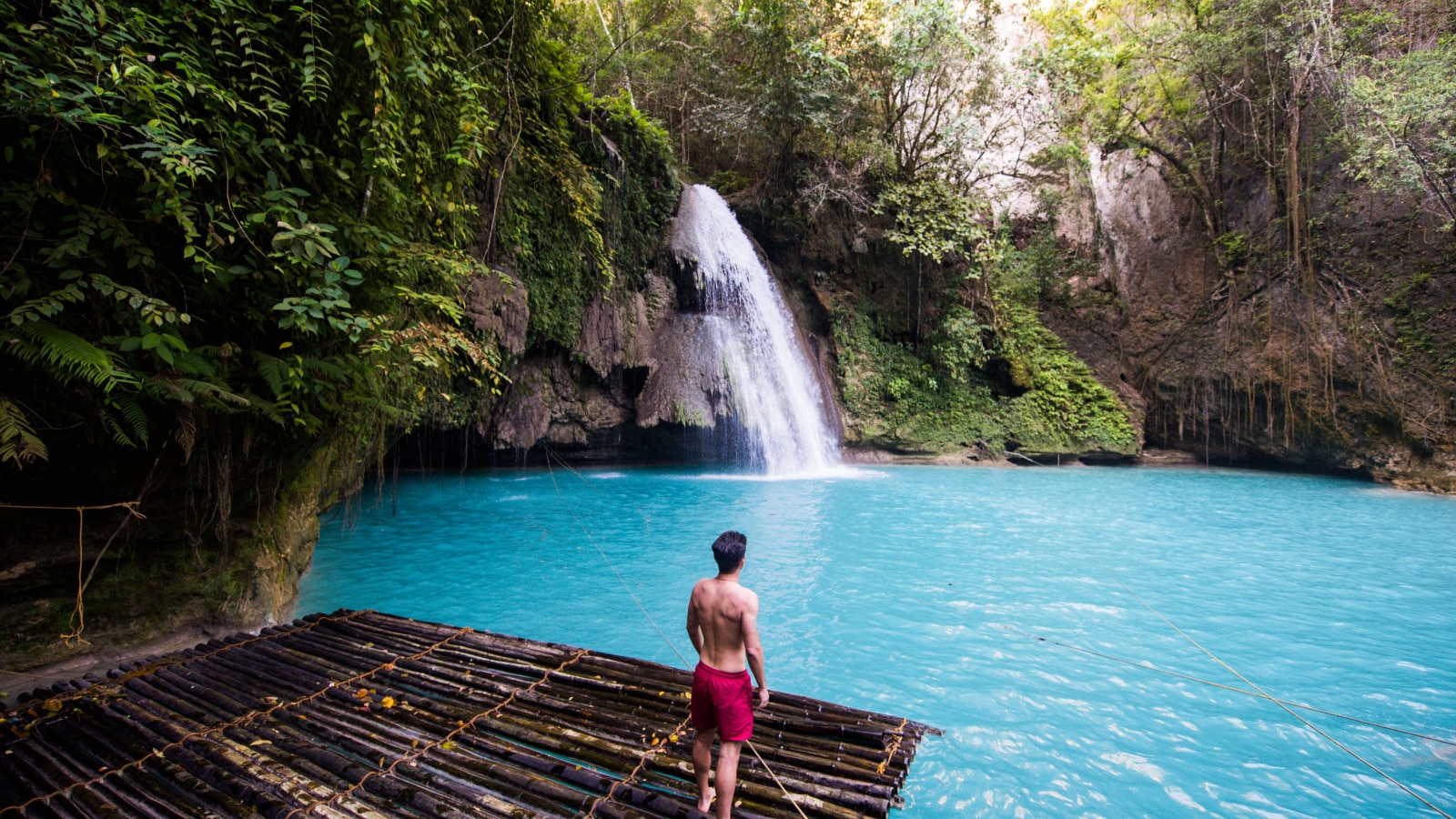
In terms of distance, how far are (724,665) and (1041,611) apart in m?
3.91

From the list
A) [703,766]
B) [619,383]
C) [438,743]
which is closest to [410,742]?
[438,743]

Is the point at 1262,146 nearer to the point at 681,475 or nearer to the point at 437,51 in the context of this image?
the point at 681,475

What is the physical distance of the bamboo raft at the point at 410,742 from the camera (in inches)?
96.4

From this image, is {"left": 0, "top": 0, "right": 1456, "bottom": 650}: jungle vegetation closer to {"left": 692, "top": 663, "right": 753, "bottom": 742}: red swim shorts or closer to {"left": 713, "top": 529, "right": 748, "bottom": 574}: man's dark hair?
{"left": 713, "top": 529, "right": 748, "bottom": 574}: man's dark hair

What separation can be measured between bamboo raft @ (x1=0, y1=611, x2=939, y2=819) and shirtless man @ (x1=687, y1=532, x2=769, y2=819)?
0.28 metres

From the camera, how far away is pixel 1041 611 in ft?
17.1

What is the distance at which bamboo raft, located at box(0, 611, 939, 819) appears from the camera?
2449 millimetres

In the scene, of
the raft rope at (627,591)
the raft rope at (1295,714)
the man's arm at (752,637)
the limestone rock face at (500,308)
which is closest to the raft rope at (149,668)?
the raft rope at (627,591)

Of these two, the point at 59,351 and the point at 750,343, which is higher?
the point at 750,343

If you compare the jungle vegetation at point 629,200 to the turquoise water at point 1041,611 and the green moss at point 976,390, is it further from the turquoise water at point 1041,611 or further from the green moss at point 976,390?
the turquoise water at point 1041,611

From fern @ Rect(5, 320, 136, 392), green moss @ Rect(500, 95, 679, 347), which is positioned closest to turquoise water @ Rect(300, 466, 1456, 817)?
fern @ Rect(5, 320, 136, 392)

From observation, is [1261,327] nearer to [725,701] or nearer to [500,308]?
[500,308]

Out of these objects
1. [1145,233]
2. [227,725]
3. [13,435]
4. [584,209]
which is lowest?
[227,725]

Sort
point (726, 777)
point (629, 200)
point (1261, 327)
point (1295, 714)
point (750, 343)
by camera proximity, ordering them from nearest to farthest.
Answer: point (726, 777) → point (1295, 714) → point (629, 200) → point (750, 343) → point (1261, 327)
